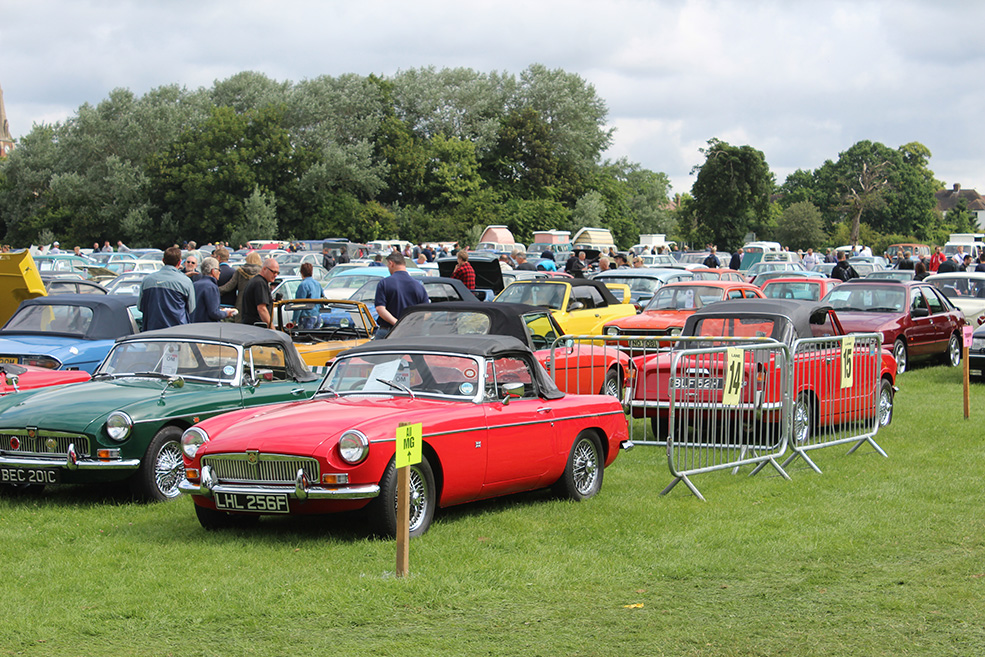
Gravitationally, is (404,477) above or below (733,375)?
below

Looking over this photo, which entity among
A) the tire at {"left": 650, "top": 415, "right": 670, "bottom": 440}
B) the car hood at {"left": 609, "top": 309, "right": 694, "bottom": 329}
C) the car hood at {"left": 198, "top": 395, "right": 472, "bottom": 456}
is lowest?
the tire at {"left": 650, "top": 415, "right": 670, "bottom": 440}

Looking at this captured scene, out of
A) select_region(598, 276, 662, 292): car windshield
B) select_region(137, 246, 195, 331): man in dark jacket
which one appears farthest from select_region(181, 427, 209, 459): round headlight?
select_region(598, 276, 662, 292): car windshield

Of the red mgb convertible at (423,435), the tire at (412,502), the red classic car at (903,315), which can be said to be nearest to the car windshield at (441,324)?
the red mgb convertible at (423,435)

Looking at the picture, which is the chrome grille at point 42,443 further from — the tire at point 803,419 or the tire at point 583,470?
the tire at point 803,419

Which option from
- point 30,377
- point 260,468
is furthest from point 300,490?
point 30,377

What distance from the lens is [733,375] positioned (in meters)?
9.70

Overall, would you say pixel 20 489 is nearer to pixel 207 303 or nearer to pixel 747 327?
pixel 207 303

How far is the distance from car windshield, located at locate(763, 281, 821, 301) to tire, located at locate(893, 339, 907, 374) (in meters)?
2.60

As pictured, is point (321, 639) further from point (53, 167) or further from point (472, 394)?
point (53, 167)

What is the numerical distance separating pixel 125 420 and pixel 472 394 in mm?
2840

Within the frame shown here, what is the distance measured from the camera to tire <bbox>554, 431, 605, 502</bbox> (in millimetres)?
9281

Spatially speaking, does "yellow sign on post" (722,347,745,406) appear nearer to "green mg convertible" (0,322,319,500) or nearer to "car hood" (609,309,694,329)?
"green mg convertible" (0,322,319,500)

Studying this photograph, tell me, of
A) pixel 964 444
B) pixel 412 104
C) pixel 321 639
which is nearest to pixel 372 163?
pixel 412 104

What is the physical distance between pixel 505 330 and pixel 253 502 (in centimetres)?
611
